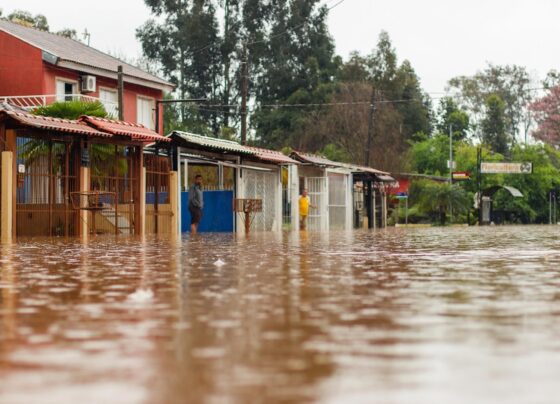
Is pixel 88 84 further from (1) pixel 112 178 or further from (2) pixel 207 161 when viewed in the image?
(1) pixel 112 178

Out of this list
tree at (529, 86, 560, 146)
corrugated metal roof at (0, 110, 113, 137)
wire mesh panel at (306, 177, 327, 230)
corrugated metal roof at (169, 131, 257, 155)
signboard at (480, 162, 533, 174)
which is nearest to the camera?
corrugated metal roof at (0, 110, 113, 137)

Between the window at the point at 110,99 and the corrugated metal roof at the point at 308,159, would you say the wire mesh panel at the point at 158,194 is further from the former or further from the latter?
the corrugated metal roof at the point at 308,159

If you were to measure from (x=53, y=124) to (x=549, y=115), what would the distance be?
6645 centimetres

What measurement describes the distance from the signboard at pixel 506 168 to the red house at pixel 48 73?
33739 mm

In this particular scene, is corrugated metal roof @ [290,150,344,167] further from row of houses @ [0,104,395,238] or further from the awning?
the awning

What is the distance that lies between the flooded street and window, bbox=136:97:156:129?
3443 cm

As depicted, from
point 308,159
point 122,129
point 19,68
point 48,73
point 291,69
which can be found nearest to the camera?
point 122,129

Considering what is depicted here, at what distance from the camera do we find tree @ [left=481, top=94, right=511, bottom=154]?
9501 centimetres

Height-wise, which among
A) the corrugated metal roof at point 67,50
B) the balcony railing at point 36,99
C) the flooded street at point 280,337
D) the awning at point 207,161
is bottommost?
the flooded street at point 280,337

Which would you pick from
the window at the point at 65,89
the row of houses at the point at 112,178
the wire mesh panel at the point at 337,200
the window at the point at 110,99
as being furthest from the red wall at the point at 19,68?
the wire mesh panel at the point at 337,200

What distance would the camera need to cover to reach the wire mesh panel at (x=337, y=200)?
150 ft

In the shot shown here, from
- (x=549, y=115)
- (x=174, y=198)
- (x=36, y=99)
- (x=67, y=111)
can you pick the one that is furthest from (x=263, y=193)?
(x=549, y=115)

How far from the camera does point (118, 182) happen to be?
28391 millimetres

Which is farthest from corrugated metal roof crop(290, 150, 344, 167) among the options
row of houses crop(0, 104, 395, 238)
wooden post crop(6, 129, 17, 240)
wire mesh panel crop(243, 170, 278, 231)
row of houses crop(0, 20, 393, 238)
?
wooden post crop(6, 129, 17, 240)
